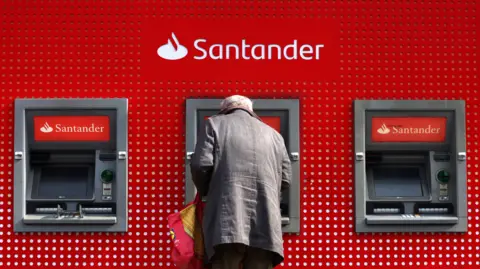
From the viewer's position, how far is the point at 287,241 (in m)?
5.54

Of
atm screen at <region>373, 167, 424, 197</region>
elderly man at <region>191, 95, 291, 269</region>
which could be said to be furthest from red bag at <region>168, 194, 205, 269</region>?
atm screen at <region>373, 167, 424, 197</region>

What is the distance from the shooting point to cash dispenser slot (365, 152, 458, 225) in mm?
5496

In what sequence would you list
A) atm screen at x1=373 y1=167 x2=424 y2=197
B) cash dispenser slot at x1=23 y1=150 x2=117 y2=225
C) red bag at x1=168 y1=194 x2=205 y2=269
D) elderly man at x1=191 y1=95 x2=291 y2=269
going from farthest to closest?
atm screen at x1=373 y1=167 x2=424 y2=197 → cash dispenser slot at x1=23 y1=150 x2=117 y2=225 → red bag at x1=168 y1=194 x2=205 y2=269 → elderly man at x1=191 y1=95 x2=291 y2=269

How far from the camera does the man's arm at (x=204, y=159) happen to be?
4387mm

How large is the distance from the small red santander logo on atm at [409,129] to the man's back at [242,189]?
1.35 meters

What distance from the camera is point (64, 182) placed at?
18.2 feet

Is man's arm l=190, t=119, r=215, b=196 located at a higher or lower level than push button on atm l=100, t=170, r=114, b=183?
higher

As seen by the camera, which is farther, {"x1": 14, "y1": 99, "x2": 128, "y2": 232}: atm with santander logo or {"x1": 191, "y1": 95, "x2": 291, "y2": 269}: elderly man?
{"x1": 14, "y1": 99, "x2": 128, "y2": 232}: atm with santander logo

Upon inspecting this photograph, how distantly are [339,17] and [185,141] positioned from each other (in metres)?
1.45

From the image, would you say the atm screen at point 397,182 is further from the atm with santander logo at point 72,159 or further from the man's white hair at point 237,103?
the atm with santander logo at point 72,159

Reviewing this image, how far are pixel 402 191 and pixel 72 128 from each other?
2430mm

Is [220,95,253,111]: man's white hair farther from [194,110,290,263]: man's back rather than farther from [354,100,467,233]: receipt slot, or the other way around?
[354,100,467,233]: receipt slot

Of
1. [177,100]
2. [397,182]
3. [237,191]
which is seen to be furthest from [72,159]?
[397,182]

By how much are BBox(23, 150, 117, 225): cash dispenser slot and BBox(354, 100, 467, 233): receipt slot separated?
6.12 ft
